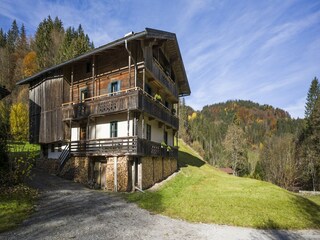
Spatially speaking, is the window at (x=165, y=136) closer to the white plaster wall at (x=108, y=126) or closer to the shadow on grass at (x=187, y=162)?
the shadow on grass at (x=187, y=162)

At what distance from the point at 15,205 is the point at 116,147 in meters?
8.02

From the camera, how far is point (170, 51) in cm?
2827

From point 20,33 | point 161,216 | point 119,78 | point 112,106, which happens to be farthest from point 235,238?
point 20,33

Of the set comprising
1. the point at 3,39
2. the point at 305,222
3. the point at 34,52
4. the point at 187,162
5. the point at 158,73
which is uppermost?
the point at 3,39

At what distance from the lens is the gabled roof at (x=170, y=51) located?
19141 millimetres

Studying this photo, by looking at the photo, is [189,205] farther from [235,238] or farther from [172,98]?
[172,98]

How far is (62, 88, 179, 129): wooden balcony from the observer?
1872cm

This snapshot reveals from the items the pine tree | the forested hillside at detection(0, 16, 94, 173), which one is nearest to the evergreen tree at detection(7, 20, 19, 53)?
the forested hillside at detection(0, 16, 94, 173)

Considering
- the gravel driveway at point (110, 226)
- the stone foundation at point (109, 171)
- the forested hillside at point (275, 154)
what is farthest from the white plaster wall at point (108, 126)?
the forested hillside at point (275, 154)

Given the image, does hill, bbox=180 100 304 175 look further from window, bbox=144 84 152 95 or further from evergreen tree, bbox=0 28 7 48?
evergreen tree, bbox=0 28 7 48

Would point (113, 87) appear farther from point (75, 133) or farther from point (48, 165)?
point (48, 165)

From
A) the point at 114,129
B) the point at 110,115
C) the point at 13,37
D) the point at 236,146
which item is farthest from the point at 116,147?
the point at 13,37

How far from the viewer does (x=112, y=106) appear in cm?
1978

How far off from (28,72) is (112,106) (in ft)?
137
